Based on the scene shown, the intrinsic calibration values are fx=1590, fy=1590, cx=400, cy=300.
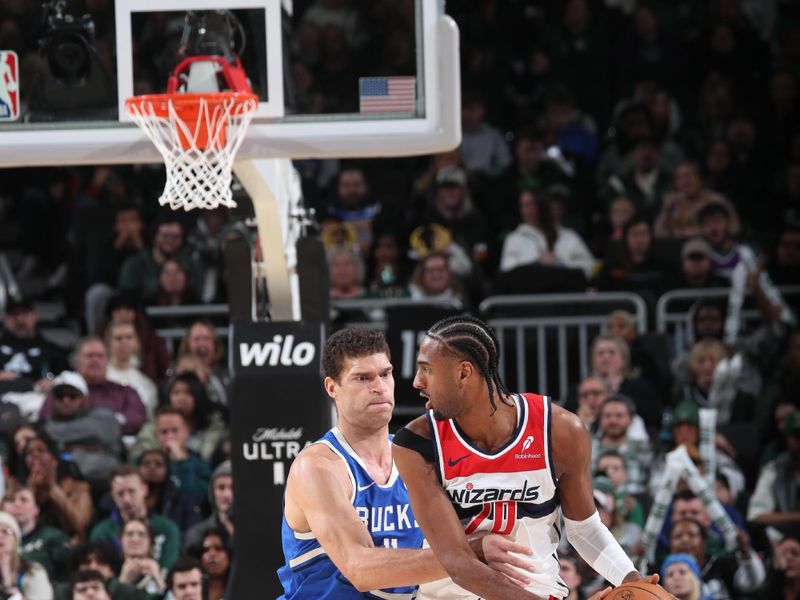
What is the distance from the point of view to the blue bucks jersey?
228 inches

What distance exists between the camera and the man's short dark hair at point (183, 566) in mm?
8906

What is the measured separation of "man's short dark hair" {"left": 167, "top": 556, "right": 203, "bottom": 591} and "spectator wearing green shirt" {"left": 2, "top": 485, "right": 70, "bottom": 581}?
2.68 feet

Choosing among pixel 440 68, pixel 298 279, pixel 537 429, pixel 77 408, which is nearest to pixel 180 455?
pixel 77 408

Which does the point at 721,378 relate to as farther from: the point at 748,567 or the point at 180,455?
the point at 180,455

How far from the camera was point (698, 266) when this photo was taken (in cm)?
1182

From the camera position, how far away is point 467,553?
5.04m

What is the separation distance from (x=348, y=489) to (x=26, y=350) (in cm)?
621

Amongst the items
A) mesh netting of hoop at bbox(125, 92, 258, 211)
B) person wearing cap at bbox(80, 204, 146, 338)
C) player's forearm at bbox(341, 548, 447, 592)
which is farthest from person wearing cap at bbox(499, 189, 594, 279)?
player's forearm at bbox(341, 548, 447, 592)

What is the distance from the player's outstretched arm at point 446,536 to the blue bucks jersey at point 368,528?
68 centimetres

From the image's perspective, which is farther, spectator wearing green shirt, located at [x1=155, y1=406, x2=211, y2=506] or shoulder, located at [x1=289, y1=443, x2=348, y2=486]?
spectator wearing green shirt, located at [x1=155, y1=406, x2=211, y2=506]

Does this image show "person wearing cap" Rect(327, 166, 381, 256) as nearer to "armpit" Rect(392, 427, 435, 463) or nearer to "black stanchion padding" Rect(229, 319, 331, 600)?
"black stanchion padding" Rect(229, 319, 331, 600)

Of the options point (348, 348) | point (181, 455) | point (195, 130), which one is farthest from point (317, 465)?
point (181, 455)

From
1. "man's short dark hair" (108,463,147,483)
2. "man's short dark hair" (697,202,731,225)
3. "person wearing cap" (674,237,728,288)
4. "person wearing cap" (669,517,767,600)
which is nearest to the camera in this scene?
"person wearing cap" (669,517,767,600)

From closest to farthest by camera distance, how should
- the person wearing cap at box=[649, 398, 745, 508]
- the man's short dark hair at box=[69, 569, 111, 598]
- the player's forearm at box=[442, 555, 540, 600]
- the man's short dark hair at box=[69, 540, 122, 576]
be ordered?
the player's forearm at box=[442, 555, 540, 600] < the man's short dark hair at box=[69, 569, 111, 598] < the man's short dark hair at box=[69, 540, 122, 576] < the person wearing cap at box=[649, 398, 745, 508]
